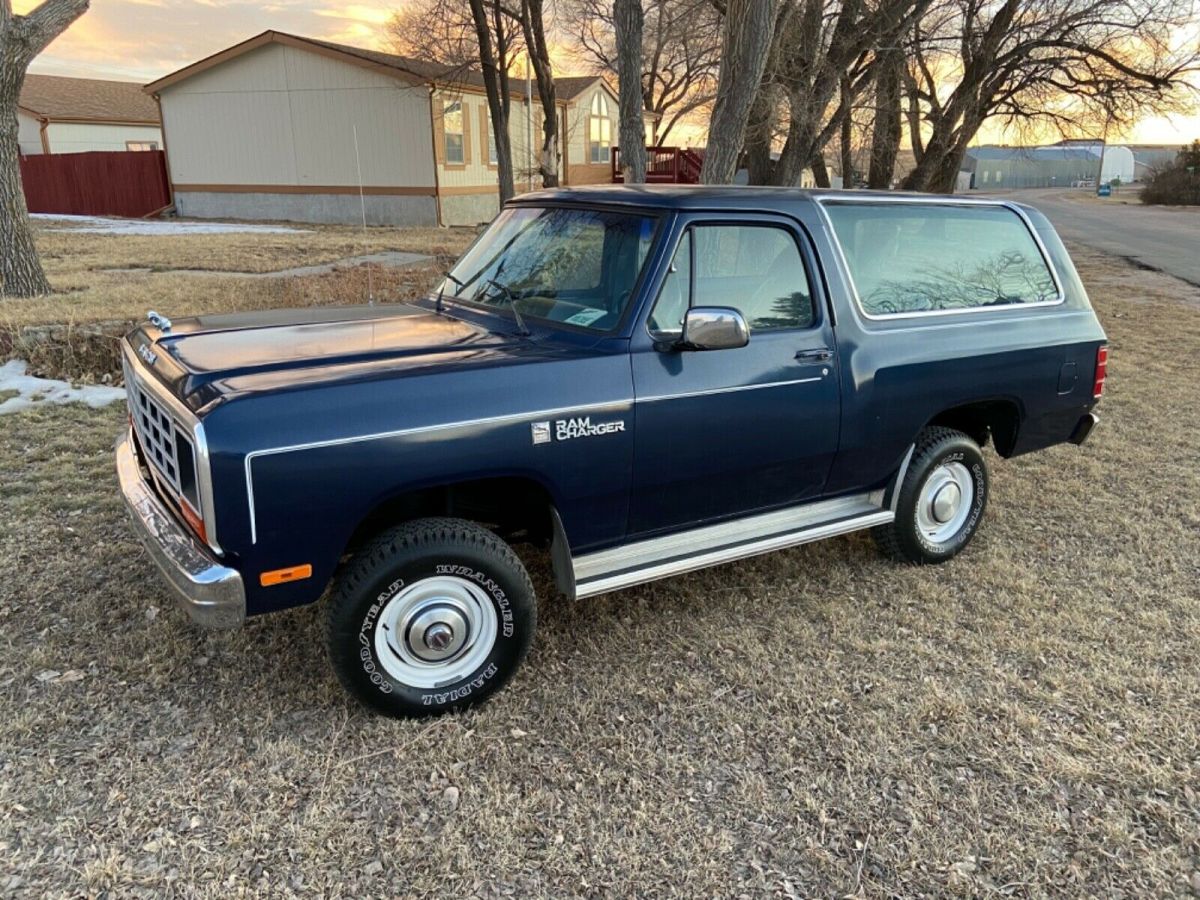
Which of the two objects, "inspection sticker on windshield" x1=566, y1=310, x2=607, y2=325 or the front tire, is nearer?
the front tire

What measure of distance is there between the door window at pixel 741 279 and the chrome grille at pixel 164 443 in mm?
1771

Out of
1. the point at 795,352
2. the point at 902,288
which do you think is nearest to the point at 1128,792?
the point at 795,352

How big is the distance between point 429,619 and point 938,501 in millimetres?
2859

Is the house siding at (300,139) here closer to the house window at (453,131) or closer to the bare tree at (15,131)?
the house window at (453,131)

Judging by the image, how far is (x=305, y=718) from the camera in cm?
333

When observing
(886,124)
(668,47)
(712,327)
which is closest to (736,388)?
(712,327)

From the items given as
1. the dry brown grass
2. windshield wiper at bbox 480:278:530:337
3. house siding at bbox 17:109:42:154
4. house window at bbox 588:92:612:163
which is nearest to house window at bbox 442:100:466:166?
the dry brown grass

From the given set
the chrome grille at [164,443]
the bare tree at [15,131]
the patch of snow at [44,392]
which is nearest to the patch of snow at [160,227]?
the bare tree at [15,131]

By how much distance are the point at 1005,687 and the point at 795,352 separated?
164 centimetres

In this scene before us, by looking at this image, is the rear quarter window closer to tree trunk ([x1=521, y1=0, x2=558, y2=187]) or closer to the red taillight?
the red taillight

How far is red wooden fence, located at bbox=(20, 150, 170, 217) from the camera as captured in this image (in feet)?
93.9

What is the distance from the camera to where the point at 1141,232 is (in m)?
28.9

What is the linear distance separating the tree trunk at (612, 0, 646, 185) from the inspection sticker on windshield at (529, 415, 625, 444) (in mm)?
6930

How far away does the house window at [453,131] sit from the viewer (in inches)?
983
